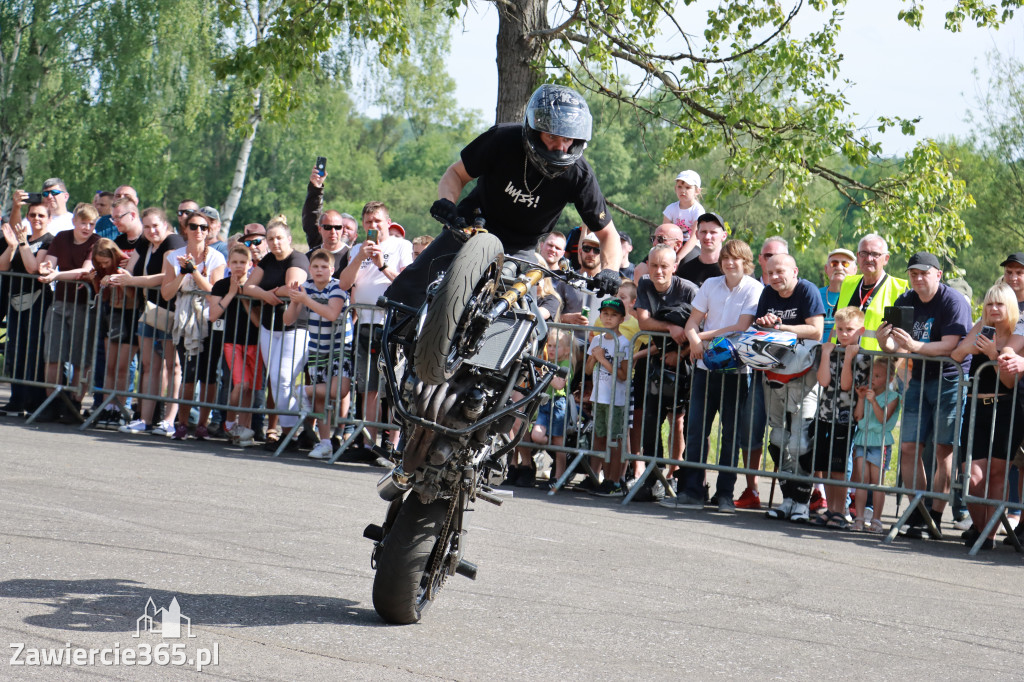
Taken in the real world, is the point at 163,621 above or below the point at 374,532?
below

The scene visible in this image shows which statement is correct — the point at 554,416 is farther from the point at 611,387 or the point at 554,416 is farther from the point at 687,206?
the point at 687,206

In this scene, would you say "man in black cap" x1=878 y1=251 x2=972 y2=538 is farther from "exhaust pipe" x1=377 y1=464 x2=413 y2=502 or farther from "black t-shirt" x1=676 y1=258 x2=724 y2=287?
"exhaust pipe" x1=377 y1=464 x2=413 y2=502

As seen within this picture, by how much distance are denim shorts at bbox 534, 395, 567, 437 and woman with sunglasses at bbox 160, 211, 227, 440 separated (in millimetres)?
3449

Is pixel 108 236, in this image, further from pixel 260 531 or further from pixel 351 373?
pixel 260 531

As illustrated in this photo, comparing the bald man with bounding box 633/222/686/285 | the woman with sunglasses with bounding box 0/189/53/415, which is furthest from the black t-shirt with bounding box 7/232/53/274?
the bald man with bounding box 633/222/686/285

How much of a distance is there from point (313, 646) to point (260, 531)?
252cm

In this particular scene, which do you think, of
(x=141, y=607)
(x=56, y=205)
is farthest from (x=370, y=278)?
(x=141, y=607)

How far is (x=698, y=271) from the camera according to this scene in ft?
36.7

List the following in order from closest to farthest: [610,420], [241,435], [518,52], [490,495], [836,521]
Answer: [490,495] < [836,521] < [610,420] < [241,435] < [518,52]

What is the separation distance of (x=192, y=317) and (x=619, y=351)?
14.4 ft

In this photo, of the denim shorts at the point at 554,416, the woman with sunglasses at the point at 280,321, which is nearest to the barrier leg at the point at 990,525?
the denim shorts at the point at 554,416

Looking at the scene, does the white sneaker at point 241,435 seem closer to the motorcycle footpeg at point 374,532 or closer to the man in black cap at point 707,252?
the man in black cap at point 707,252

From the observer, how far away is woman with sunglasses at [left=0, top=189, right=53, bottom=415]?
41.9 ft

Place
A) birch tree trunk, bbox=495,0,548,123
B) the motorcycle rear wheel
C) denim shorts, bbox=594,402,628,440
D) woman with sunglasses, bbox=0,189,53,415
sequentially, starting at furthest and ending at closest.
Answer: birch tree trunk, bbox=495,0,548,123 < woman with sunglasses, bbox=0,189,53,415 < denim shorts, bbox=594,402,628,440 < the motorcycle rear wheel
